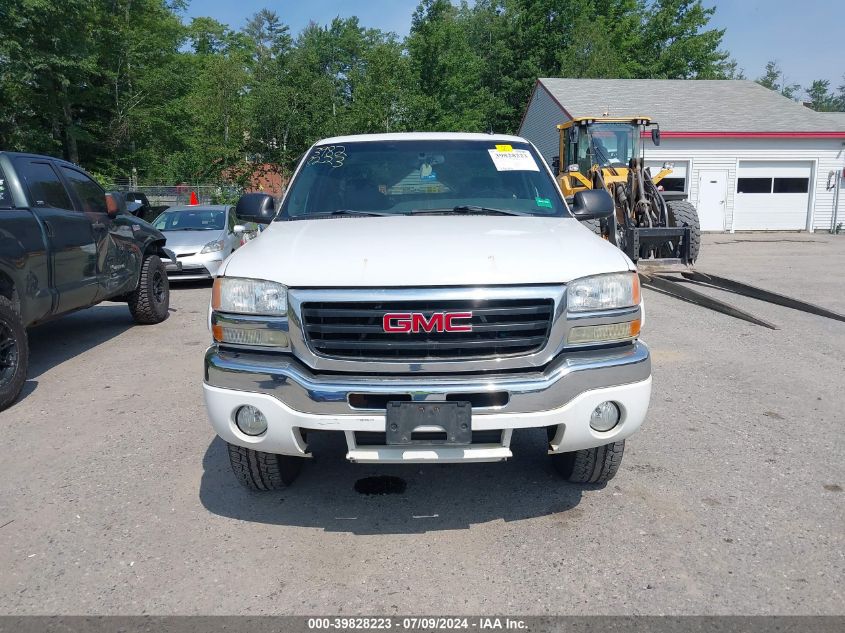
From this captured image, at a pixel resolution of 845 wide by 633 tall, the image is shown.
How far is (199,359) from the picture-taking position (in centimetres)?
670

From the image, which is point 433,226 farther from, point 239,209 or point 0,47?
point 0,47

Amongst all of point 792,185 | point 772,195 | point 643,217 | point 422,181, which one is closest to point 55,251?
point 422,181

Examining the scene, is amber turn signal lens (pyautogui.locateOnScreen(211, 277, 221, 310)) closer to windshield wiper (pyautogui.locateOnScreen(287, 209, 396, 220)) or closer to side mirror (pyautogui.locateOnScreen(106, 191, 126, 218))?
windshield wiper (pyautogui.locateOnScreen(287, 209, 396, 220))

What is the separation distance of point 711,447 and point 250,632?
301 centimetres

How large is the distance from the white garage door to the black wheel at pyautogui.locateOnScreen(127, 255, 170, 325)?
21.5 meters

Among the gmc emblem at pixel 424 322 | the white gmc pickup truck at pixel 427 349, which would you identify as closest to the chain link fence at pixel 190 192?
the white gmc pickup truck at pixel 427 349

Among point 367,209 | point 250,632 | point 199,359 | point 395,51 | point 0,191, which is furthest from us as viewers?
point 395,51

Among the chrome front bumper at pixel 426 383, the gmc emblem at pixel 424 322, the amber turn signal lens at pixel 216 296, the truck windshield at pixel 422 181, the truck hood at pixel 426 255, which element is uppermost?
the truck windshield at pixel 422 181

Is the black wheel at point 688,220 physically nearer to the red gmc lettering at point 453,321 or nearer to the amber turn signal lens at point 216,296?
the red gmc lettering at point 453,321

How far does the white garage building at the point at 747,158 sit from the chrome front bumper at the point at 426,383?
21.6m

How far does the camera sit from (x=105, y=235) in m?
7.05

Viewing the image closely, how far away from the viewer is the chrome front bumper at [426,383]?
2900mm

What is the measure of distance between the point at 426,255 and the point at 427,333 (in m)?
0.38

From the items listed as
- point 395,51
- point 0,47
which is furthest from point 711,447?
point 395,51
